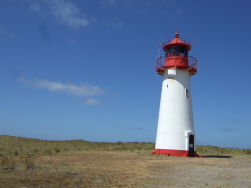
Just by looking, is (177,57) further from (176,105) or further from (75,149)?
(75,149)

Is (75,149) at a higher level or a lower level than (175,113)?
lower

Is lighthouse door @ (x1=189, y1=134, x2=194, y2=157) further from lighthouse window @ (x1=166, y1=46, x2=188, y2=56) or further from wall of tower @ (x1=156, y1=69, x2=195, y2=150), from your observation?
lighthouse window @ (x1=166, y1=46, x2=188, y2=56)

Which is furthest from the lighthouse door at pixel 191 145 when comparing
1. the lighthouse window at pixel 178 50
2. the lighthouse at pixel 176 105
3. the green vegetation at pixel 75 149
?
the lighthouse window at pixel 178 50

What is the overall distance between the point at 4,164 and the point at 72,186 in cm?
576

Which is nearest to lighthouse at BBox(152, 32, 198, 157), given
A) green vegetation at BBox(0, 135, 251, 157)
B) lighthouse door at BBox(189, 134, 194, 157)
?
lighthouse door at BBox(189, 134, 194, 157)

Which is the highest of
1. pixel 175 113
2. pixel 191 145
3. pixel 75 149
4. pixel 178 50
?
pixel 178 50

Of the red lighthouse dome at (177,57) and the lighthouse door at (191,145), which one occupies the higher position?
the red lighthouse dome at (177,57)

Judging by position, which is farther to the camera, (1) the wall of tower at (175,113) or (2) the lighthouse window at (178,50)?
(2) the lighthouse window at (178,50)

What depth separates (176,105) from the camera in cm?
2225

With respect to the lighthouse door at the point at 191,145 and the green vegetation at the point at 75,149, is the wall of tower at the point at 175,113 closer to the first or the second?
the lighthouse door at the point at 191,145

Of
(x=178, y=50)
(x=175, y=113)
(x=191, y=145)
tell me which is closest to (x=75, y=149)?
(x=175, y=113)

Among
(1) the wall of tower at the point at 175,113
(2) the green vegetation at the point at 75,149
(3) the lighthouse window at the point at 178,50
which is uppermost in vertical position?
(3) the lighthouse window at the point at 178,50

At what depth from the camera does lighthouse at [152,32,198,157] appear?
70.8 ft

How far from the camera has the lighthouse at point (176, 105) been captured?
2159 centimetres
